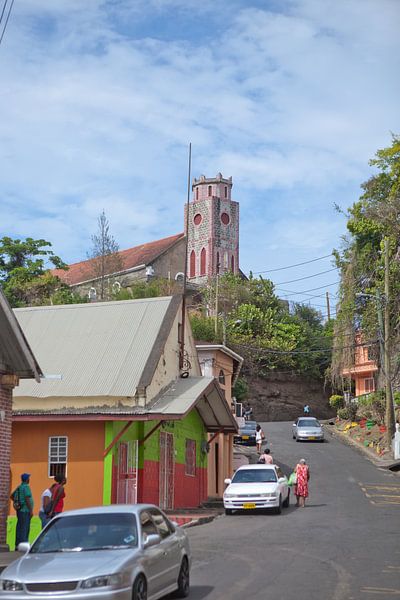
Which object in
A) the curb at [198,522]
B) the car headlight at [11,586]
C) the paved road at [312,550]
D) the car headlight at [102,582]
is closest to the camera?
the car headlight at [102,582]

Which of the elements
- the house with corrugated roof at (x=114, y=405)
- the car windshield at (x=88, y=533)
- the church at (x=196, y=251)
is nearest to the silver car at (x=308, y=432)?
the house with corrugated roof at (x=114, y=405)

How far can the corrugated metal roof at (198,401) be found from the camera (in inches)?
1107

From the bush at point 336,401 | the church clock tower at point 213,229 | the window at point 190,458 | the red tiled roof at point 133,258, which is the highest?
the church clock tower at point 213,229

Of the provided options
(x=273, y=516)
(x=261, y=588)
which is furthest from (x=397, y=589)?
(x=273, y=516)

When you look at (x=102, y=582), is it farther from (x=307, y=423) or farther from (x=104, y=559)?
(x=307, y=423)

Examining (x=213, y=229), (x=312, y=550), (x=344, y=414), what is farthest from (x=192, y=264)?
(x=312, y=550)

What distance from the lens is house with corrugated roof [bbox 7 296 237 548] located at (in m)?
27.7

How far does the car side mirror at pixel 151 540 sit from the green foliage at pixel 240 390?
57.5 meters

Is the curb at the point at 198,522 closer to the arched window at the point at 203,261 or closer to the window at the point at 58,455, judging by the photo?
the window at the point at 58,455

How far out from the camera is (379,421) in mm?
58406

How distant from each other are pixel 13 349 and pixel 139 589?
857 centimetres

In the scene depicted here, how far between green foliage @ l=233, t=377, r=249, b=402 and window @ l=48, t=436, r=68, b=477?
136ft

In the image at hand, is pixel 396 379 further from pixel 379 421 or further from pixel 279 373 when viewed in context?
pixel 279 373

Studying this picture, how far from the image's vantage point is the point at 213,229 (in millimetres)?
105938
